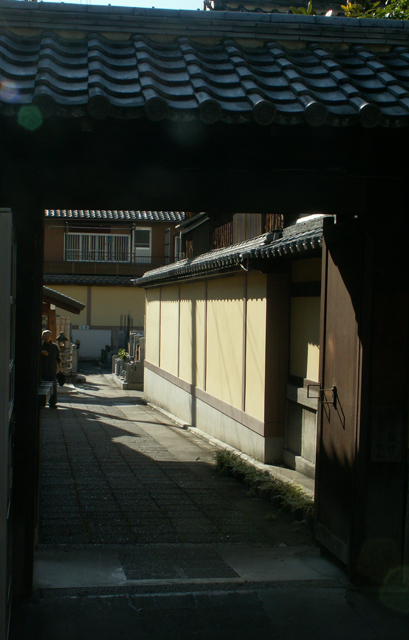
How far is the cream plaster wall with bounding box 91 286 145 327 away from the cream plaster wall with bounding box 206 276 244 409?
2438 cm

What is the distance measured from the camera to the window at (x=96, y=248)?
38.6 metres

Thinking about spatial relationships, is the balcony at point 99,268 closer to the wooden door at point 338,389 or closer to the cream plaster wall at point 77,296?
the cream plaster wall at point 77,296

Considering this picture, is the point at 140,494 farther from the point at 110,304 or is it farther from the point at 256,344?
the point at 110,304

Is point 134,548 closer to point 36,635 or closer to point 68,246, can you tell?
point 36,635

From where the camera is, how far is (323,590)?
5004mm

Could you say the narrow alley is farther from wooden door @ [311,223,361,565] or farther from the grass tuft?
wooden door @ [311,223,361,565]

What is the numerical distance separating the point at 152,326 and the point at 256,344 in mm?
10737

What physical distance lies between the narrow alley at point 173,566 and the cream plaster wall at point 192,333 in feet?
14.8

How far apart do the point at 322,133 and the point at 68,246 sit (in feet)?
117

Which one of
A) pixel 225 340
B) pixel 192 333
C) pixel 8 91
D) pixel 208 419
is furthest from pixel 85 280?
pixel 8 91

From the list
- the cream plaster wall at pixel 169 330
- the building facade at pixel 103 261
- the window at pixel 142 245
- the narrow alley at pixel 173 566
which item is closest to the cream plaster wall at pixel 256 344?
the narrow alley at pixel 173 566

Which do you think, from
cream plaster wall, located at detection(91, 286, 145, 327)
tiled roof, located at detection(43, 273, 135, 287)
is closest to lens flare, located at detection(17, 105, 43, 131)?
tiled roof, located at detection(43, 273, 135, 287)

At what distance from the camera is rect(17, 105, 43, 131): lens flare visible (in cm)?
367

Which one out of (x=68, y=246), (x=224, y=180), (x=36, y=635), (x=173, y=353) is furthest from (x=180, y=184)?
(x=68, y=246)
